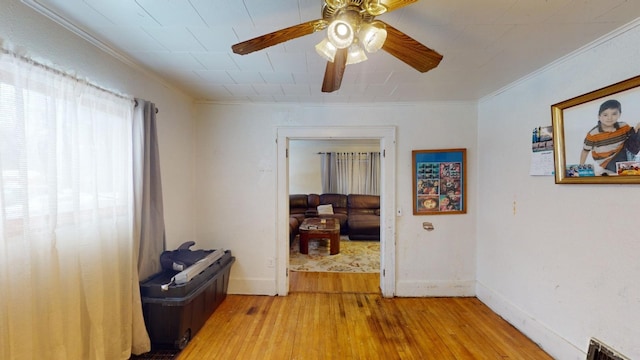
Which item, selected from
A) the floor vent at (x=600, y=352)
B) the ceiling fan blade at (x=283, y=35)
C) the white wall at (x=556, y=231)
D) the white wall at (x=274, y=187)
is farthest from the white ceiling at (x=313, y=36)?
the floor vent at (x=600, y=352)

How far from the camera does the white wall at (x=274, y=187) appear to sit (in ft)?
8.96

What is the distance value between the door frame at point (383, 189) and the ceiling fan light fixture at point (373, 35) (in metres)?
1.77

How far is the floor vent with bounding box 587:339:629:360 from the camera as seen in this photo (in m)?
1.44

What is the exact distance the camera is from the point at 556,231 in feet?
6.02

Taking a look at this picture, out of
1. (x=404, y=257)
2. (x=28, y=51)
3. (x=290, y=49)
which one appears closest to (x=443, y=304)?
(x=404, y=257)

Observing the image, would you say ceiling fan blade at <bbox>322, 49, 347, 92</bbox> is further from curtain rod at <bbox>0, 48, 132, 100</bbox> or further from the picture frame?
the picture frame

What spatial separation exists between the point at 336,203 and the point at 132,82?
197 inches

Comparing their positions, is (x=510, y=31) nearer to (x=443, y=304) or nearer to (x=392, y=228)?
(x=392, y=228)

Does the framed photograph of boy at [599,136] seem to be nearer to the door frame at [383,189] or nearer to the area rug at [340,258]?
the door frame at [383,189]

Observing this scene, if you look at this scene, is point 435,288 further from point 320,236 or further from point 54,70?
point 54,70

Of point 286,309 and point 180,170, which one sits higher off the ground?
point 180,170

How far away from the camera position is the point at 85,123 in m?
1.45

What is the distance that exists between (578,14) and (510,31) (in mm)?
285

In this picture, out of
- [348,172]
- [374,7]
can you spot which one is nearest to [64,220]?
[374,7]
